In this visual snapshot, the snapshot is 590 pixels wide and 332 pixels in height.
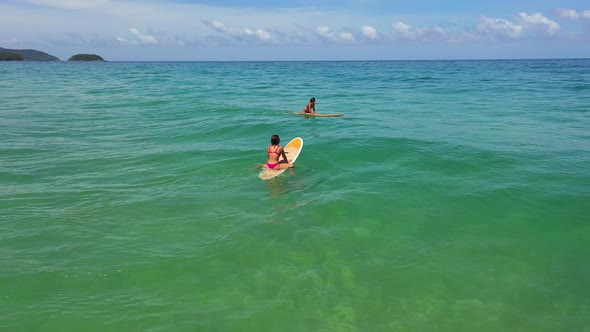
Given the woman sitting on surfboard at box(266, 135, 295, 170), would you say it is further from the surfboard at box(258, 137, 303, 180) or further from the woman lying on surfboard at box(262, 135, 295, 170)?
the surfboard at box(258, 137, 303, 180)

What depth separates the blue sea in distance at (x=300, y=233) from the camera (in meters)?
5.73

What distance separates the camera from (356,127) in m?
19.0

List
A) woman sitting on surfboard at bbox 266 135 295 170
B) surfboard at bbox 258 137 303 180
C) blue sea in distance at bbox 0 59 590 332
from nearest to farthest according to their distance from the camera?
blue sea in distance at bbox 0 59 590 332, surfboard at bbox 258 137 303 180, woman sitting on surfboard at bbox 266 135 295 170

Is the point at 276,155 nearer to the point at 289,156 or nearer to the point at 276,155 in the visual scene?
the point at 276,155

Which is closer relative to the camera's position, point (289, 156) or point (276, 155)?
point (276, 155)

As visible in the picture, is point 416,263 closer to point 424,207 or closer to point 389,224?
point 389,224

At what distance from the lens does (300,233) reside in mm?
7992

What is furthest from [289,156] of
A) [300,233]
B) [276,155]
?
[300,233]

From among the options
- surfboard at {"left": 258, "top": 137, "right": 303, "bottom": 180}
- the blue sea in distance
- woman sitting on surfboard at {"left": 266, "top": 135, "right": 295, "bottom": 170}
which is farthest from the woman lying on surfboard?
the blue sea in distance

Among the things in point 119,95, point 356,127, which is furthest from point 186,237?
point 119,95

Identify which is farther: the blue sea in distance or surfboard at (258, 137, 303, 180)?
surfboard at (258, 137, 303, 180)

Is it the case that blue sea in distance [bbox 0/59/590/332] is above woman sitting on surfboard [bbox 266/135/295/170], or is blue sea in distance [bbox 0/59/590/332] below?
below

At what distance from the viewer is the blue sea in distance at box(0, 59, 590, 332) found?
5734 mm

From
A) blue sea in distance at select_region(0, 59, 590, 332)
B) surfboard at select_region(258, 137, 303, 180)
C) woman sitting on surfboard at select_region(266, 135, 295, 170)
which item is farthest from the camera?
woman sitting on surfboard at select_region(266, 135, 295, 170)
